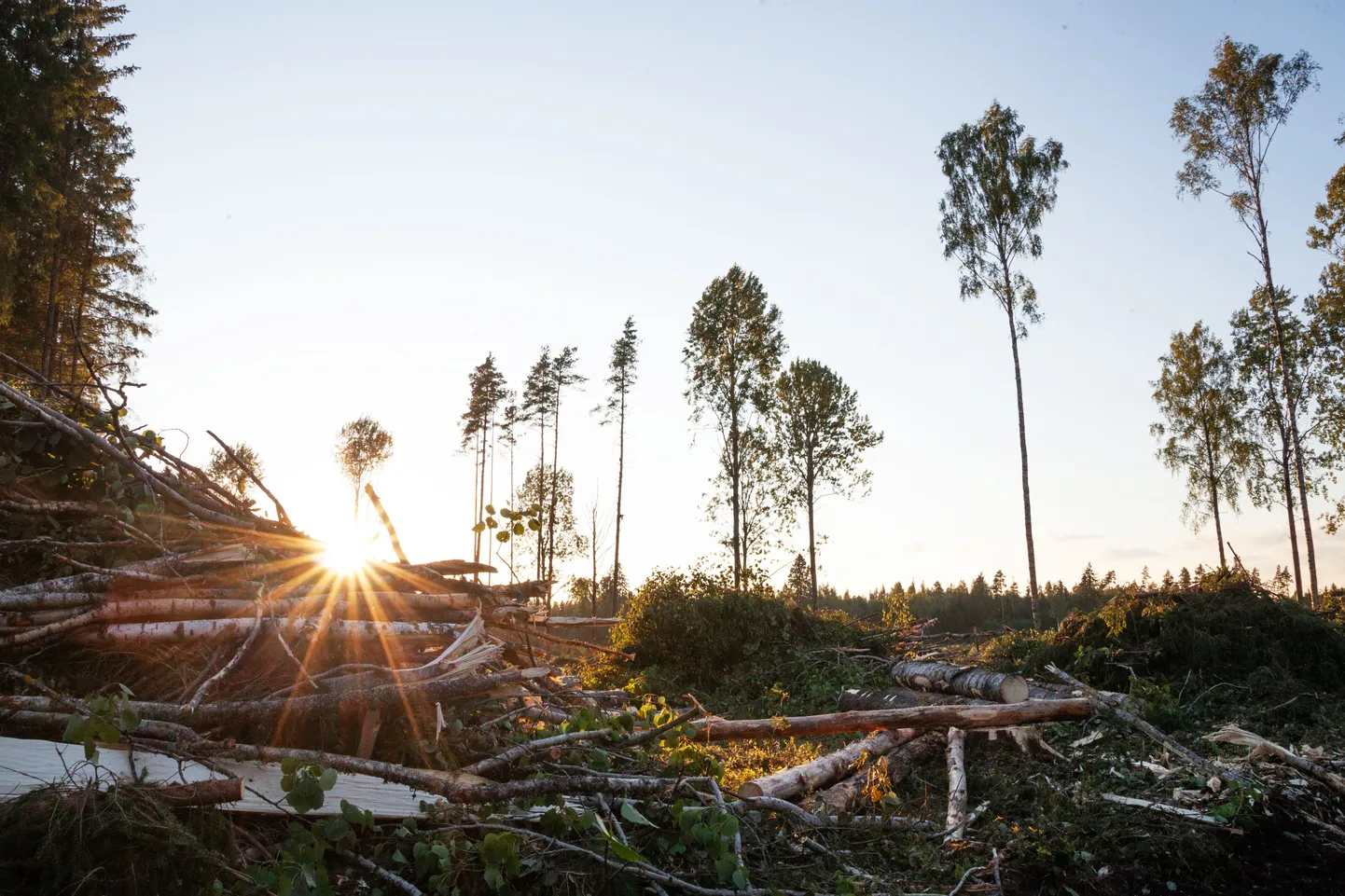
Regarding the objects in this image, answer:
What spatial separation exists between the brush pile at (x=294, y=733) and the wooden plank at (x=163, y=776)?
11 millimetres

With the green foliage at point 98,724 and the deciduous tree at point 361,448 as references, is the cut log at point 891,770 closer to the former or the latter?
the green foliage at point 98,724

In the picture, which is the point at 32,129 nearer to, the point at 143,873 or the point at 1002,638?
the point at 143,873

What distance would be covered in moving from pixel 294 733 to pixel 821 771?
13.8 ft

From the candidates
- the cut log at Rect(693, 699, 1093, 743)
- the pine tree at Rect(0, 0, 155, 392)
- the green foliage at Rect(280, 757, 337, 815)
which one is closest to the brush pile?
the green foliage at Rect(280, 757, 337, 815)

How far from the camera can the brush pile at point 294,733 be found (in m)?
2.50

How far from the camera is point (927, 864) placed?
4.42 meters

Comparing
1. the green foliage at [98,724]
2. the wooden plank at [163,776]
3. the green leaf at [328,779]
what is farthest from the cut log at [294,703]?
the green leaf at [328,779]

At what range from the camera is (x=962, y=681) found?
9672mm

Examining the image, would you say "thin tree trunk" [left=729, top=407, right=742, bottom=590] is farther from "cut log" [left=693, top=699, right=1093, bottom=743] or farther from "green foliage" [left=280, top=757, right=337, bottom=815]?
"green foliage" [left=280, top=757, right=337, bottom=815]

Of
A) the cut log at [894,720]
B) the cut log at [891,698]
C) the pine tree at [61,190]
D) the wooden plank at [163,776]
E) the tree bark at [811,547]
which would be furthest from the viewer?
the tree bark at [811,547]

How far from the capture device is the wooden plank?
2.49m

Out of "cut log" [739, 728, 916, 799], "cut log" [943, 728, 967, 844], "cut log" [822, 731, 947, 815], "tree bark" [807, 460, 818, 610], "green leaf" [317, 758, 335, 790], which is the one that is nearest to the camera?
"green leaf" [317, 758, 335, 790]

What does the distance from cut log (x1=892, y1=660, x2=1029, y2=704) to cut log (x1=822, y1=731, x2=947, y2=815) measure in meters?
1.13

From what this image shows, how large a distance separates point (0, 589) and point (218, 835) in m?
1.80
